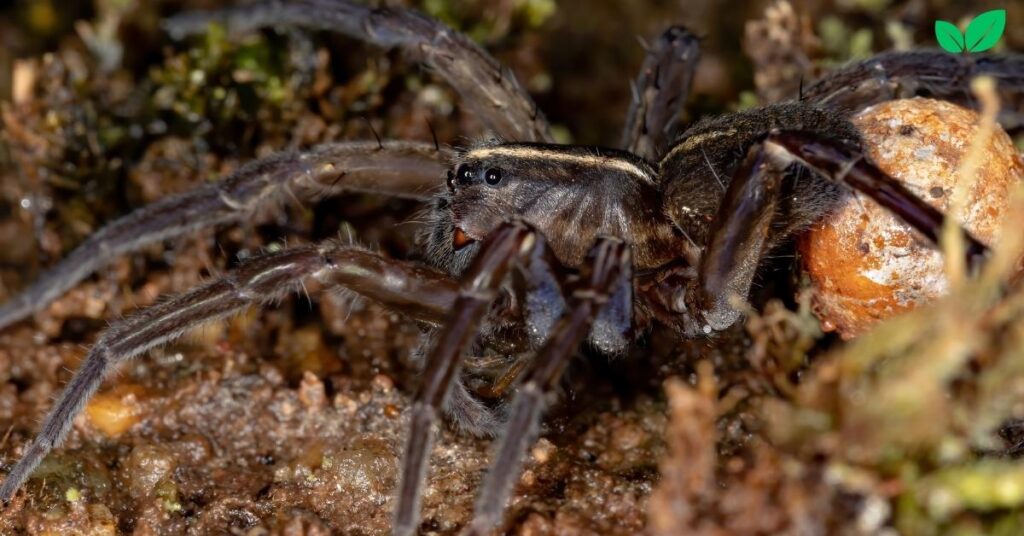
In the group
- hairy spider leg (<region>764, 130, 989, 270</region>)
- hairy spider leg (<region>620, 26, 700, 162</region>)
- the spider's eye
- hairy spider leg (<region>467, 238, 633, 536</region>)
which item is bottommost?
hairy spider leg (<region>467, 238, 633, 536</region>)

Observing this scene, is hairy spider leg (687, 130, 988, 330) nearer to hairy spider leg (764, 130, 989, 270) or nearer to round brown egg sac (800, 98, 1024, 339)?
hairy spider leg (764, 130, 989, 270)

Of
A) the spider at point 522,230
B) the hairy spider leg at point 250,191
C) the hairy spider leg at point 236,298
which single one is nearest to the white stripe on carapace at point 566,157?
the spider at point 522,230

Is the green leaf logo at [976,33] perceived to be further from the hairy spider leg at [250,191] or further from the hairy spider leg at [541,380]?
the hairy spider leg at [250,191]

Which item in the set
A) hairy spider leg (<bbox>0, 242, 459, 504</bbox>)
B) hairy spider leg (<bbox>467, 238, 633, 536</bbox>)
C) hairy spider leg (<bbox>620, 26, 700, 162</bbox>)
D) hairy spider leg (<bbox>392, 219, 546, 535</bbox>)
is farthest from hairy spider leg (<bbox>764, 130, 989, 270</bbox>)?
hairy spider leg (<bbox>620, 26, 700, 162</bbox>)

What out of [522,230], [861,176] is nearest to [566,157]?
[522,230]

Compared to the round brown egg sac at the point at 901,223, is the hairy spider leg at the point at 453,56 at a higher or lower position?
higher

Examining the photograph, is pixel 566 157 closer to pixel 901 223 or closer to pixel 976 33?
pixel 901 223
